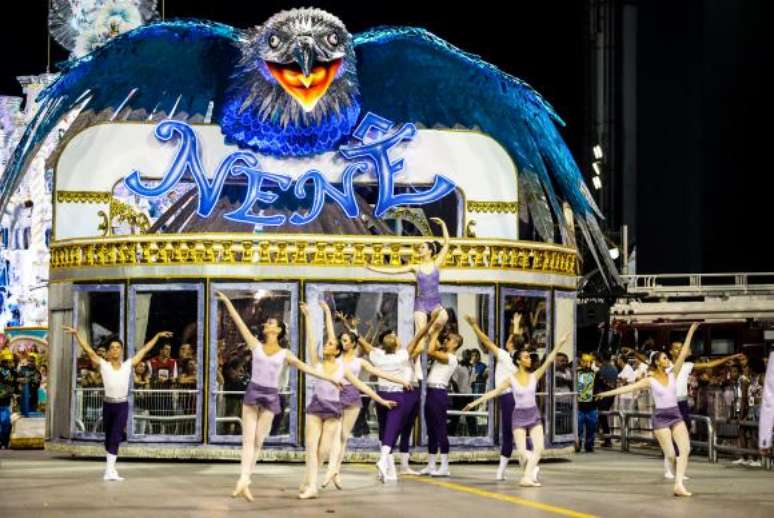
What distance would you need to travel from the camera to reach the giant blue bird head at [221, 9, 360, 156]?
26.2 m

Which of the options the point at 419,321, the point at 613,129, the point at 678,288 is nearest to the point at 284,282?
the point at 419,321

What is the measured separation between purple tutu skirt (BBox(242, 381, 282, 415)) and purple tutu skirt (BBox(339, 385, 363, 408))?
5.94 ft

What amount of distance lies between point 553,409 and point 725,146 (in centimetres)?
2749

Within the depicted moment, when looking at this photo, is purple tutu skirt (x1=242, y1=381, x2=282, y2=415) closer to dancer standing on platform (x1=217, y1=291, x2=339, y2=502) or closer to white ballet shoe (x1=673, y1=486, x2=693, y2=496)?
dancer standing on platform (x1=217, y1=291, x2=339, y2=502)

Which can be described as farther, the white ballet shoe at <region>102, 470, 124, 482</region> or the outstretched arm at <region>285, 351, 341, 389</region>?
the white ballet shoe at <region>102, 470, 124, 482</region>

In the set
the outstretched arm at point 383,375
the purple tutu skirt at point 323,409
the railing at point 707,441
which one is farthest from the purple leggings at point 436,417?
the railing at point 707,441

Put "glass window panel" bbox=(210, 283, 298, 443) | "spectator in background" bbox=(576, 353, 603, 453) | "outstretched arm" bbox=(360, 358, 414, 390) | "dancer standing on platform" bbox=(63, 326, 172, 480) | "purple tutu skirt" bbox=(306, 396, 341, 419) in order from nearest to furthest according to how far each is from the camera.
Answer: "purple tutu skirt" bbox=(306, 396, 341, 419)
"outstretched arm" bbox=(360, 358, 414, 390)
"dancer standing on platform" bbox=(63, 326, 172, 480)
"glass window panel" bbox=(210, 283, 298, 443)
"spectator in background" bbox=(576, 353, 603, 453)

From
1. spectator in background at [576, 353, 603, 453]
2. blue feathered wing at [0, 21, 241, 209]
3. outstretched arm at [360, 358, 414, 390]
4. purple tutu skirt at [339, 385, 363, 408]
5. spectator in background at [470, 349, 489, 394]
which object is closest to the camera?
outstretched arm at [360, 358, 414, 390]

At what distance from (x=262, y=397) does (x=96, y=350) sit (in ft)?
25.9

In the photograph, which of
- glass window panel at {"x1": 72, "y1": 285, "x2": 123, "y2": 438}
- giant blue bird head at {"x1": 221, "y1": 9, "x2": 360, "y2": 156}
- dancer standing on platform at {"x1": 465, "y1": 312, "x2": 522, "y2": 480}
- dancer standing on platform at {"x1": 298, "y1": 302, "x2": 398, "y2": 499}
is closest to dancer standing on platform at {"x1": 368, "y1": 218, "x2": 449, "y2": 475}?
dancer standing on platform at {"x1": 465, "y1": 312, "x2": 522, "y2": 480}

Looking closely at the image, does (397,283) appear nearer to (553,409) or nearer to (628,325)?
(553,409)

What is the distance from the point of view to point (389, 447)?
847 inches

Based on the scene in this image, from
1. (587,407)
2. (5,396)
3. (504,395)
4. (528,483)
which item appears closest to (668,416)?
(528,483)

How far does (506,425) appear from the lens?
2273 centimetres
